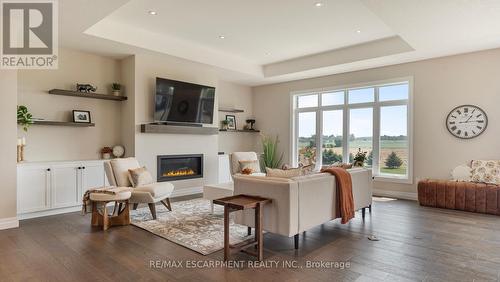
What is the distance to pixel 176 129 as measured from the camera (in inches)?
249

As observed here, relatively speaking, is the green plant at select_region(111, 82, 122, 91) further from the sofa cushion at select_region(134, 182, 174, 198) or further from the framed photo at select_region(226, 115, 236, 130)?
the framed photo at select_region(226, 115, 236, 130)

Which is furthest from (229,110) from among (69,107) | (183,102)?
(69,107)

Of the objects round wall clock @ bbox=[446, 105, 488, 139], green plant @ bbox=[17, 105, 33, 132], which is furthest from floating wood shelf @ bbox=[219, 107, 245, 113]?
round wall clock @ bbox=[446, 105, 488, 139]

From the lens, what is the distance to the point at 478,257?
3074 millimetres

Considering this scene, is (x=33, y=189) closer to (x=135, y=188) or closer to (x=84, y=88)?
(x=135, y=188)

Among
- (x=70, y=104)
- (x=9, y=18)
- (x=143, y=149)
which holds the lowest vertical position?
(x=143, y=149)

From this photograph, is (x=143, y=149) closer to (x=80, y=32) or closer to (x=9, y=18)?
(x=80, y=32)

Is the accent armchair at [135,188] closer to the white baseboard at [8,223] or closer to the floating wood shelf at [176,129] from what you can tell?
the floating wood shelf at [176,129]

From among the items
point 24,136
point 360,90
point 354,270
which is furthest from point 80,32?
point 360,90

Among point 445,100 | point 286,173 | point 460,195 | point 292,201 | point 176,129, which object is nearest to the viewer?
point 292,201

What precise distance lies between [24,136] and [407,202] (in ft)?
23.1

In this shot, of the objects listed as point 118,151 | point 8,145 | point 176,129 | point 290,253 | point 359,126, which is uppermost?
point 359,126

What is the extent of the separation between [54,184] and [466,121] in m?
7.32

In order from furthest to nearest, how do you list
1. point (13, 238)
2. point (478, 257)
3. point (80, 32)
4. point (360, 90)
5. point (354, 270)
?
point (360, 90) < point (80, 32) < point (13, 238) < point (478, 257) < point (354, 270)
